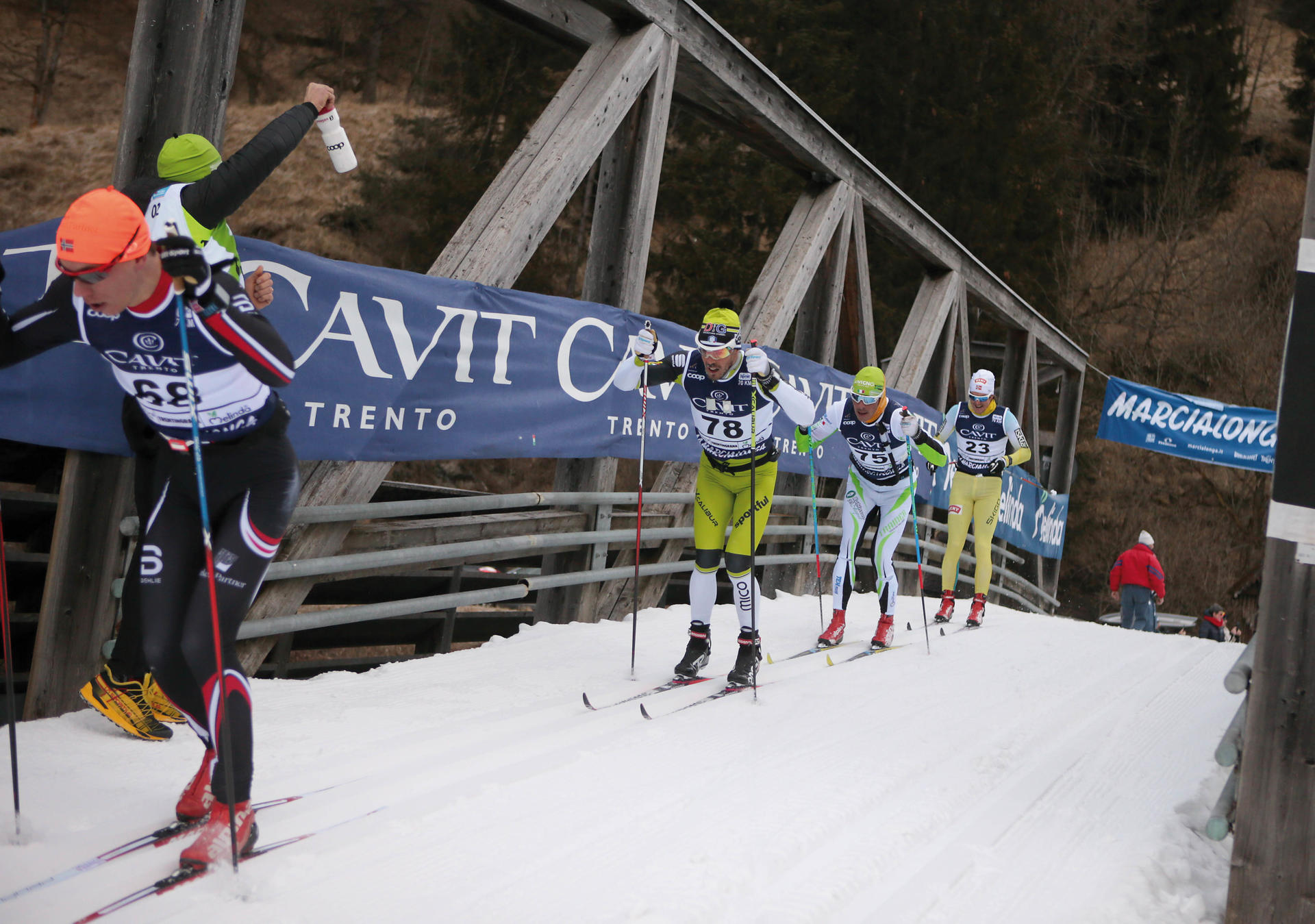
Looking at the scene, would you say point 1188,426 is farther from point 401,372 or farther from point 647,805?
point 647,805

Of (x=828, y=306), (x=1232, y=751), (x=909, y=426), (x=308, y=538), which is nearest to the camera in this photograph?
(x=1232, y=751)

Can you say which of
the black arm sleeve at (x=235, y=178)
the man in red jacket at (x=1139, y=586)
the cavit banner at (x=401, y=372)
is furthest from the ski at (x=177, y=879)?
the man in red jacket at (x=1139, y=586)

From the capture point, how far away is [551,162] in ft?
20.9

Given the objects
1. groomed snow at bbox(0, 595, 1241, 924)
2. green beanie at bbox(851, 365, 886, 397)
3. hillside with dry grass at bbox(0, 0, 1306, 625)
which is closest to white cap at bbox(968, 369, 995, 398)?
green beanie at bbox(851, 365, 886, 397)

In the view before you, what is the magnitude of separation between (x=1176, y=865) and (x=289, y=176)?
28.5 m

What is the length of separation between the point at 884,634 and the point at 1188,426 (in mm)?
10666

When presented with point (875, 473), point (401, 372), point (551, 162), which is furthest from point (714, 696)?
point (551, 162)

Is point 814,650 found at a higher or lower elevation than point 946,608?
lower

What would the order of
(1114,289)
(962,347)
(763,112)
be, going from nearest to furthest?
(763,112)
(962,347)
(1114,289)

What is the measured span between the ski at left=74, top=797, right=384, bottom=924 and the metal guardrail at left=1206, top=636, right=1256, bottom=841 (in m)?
2.81

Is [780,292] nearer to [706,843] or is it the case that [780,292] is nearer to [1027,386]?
[706,843]

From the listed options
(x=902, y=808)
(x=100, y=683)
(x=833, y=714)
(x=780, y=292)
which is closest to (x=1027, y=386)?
(x=780, y=292)

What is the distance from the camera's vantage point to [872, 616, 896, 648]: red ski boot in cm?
736

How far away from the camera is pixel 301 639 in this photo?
7.08 metres
